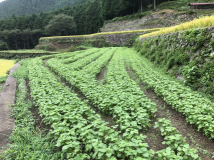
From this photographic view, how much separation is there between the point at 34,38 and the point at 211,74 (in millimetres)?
62455

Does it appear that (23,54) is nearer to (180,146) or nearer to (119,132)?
(119,132)

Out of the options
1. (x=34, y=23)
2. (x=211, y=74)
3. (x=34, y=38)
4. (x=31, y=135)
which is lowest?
(x=31, y=135)

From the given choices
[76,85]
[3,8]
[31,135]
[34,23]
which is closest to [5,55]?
[76,85]

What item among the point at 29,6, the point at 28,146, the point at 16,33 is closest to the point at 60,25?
the point at 16,33

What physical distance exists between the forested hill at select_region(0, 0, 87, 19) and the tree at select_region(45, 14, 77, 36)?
4710cm

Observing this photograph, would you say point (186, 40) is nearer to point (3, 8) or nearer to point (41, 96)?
point (41, 96)

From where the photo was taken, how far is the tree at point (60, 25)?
45.8 metres

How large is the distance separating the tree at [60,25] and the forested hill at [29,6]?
155 ft

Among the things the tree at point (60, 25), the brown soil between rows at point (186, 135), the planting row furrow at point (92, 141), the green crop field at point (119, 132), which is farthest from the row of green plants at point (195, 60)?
the tree at point (60, 25)

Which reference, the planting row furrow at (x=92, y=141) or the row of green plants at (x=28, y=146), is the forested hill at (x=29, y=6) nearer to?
the row of green plants at (x=28, y=146)

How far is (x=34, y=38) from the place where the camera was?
54.9 meters

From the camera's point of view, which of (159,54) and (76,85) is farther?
(159,54)

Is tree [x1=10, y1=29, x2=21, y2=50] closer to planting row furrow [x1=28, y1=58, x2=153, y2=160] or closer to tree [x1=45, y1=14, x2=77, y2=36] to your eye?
tree [x1=45, y1=14, x2=77, y2=36]

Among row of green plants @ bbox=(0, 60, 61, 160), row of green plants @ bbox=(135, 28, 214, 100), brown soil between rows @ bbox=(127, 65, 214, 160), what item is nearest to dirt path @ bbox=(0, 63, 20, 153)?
row of green plants @ bbox=(0, 60, 61, 160)
